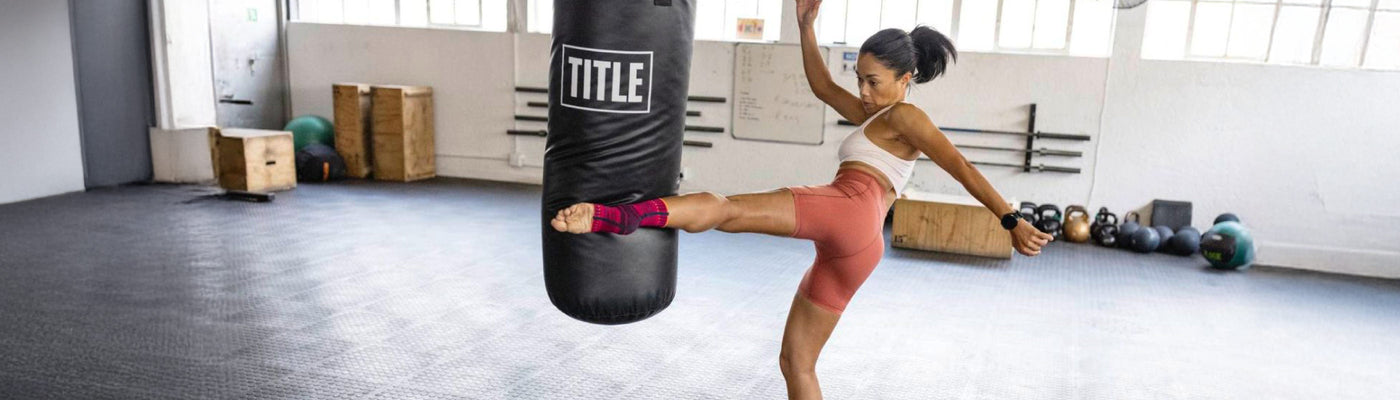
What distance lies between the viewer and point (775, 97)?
24.5 feet

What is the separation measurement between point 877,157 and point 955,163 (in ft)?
0.77

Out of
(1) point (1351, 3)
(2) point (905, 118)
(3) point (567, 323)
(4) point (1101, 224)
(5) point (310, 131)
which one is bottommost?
(3) point (567, 323)

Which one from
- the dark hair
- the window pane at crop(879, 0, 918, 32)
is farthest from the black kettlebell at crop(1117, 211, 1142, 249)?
the dark hair

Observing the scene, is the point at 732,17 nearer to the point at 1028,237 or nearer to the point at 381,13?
the point at 381,13

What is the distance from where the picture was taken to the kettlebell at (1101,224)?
257 inches

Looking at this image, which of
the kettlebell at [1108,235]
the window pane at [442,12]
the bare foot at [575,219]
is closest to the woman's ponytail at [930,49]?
the bare foot at [575,219]

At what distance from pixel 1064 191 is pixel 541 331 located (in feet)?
15.5

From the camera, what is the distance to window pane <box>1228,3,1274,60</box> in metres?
6.40

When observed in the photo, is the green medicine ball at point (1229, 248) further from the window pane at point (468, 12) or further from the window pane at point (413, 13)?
the window pane at point (413, 13)

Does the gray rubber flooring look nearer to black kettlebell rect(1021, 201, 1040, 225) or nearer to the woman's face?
black kettlebell rect(1021, 201, 1040, 225)

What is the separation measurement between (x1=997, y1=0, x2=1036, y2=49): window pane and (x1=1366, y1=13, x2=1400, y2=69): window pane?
7.38 ft

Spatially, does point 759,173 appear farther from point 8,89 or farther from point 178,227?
point 8,89

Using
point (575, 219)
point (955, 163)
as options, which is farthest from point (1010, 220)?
point (575, 219)

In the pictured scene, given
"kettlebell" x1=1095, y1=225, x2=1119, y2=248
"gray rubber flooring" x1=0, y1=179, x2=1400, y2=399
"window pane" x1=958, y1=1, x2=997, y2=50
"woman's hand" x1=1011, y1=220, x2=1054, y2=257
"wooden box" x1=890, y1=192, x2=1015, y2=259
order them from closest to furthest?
"woman's hand" x1=1011, y1=220, x2=1054, y2=257
"gray rubber flooring" x1=0, y1=179, x2=1400, y2=399
"wooden box" x1=890, y1=192, x2=1015, y2=259
"kettlebell" x1=1095, y1=225, x2=1119, y2=248
"window pane" x1=958, y1=1, x2=997, y2=50
